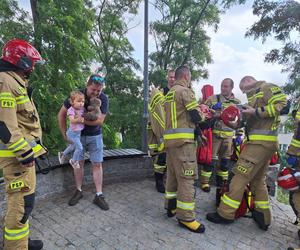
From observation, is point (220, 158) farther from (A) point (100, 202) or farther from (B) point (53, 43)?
(B) point (53, 43)

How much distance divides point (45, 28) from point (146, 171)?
185 inches

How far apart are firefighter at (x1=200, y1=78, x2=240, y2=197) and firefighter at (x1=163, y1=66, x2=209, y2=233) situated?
5.06 feet

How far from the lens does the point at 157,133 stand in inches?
202

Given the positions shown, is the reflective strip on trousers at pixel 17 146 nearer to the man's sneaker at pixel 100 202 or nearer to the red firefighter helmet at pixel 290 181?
the man's sneaker at pixel 100 202

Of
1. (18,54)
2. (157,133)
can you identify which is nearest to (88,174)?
(157,133)

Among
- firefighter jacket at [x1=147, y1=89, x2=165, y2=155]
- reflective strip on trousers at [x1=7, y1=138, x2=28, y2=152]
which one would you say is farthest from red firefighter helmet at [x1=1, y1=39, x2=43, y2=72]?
firefighter jacket at [x1=147, y1=89, x2=165, y2=155]

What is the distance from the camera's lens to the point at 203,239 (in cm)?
359

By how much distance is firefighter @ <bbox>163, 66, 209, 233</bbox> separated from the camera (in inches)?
147

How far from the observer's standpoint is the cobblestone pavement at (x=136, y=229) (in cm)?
344

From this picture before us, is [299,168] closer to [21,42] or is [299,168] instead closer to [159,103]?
[159,103]

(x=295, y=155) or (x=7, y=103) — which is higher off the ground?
(x=7, y=103)

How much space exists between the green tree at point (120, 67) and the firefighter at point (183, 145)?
9.67 m

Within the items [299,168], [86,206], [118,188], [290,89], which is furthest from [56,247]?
[290,89]

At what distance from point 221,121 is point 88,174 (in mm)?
2664
